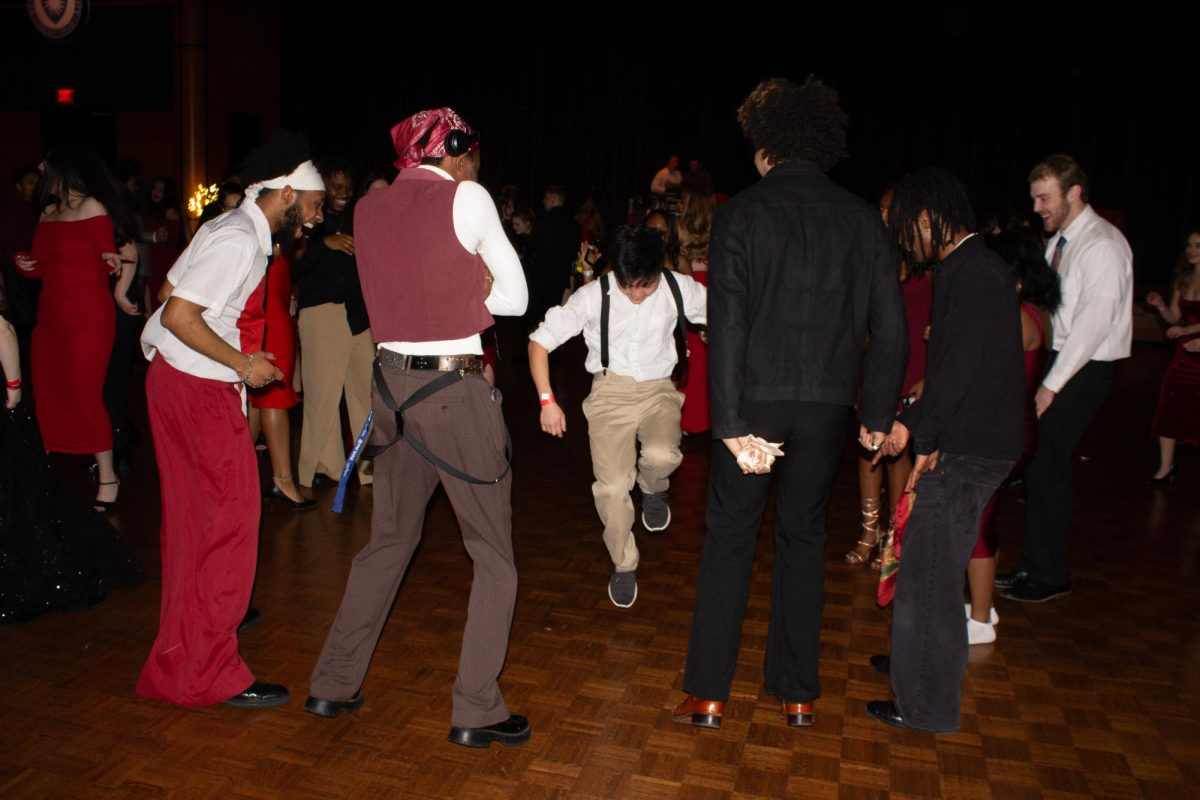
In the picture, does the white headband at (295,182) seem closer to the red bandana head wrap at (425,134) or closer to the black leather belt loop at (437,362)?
the red bandana head wrap at (425,134)

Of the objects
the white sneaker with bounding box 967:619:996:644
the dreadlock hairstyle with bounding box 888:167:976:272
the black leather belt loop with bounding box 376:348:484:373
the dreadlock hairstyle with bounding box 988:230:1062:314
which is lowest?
the white sneaker with bounding box 967:619:996:644

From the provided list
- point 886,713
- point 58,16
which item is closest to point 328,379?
point 886,713

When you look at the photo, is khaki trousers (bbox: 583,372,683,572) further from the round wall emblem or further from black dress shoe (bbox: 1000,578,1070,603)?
the round wall emblem

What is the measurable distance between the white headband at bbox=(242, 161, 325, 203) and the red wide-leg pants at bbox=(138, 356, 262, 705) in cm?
52

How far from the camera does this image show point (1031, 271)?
3.32 m

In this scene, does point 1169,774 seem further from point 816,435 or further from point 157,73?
point 157,73

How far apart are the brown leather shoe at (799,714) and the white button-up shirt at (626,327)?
4.20 feet

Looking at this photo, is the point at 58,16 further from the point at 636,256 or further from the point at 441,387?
the point at 441,387

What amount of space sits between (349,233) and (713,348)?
286cm

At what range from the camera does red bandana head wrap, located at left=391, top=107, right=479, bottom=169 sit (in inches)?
95.6

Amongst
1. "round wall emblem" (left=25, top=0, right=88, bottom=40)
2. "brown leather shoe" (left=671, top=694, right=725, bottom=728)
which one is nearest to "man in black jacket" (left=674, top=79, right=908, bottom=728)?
"brown leather shoe" (left=671, top=694, right=725, bottom=728)

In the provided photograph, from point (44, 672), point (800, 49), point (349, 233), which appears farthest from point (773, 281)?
point (800, 49)

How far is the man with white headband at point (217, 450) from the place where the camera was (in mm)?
2652

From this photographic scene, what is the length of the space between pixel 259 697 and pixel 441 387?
3.60 feet
